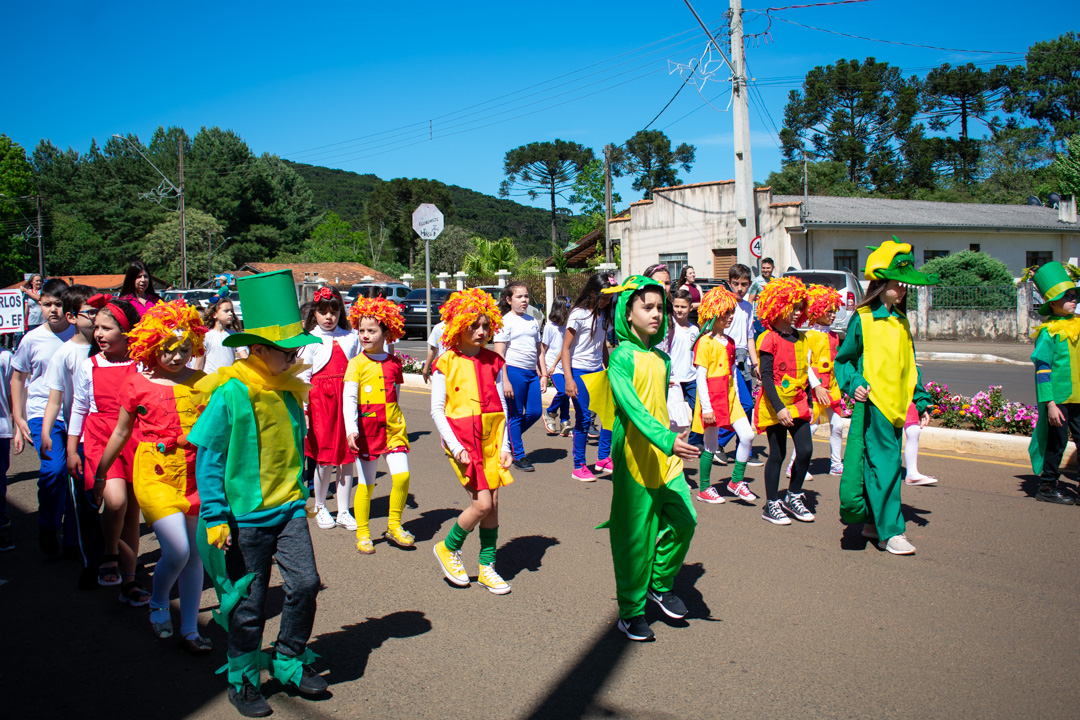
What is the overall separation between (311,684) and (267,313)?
1683 millimetres

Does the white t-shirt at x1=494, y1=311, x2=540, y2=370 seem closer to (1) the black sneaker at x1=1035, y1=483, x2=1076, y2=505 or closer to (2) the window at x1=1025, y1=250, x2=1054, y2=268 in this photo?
(1) the black sneaker at x1=1035, y1=483, x2=1076, y2=505

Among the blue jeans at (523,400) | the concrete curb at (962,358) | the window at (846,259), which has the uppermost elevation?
the window at (846,259)

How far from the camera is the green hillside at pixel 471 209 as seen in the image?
4289 inches

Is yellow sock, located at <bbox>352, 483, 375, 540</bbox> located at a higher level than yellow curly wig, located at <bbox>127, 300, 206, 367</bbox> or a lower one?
lower

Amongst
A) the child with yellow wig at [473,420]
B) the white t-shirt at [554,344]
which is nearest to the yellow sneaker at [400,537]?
the child with yellow wig at [473,420]

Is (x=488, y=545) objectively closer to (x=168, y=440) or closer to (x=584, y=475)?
(x=168, y=440)

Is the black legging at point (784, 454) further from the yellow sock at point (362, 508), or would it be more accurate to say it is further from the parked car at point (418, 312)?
the parked car at point (418, 312)

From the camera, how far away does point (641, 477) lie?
157 inches

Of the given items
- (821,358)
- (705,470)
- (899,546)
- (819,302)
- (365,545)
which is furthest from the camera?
(705,470)

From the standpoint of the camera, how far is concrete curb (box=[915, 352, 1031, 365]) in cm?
1795

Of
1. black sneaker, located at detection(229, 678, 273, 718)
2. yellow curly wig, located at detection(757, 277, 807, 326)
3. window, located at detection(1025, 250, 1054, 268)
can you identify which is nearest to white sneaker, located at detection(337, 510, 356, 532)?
black sneaker, located at detection(229, 678, 273, 718)

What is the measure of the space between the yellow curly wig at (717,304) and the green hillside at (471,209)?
292ft

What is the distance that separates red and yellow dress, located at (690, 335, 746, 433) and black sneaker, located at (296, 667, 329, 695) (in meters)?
4.15

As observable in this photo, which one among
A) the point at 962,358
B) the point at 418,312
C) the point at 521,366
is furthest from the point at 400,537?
the point at 418,312
